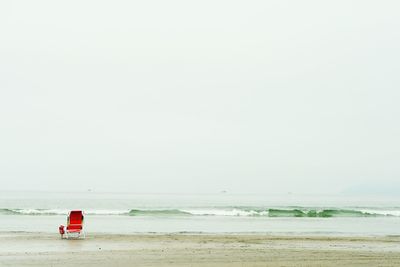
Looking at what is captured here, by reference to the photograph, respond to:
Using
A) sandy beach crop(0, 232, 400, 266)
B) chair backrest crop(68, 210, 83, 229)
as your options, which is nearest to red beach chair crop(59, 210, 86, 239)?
chair backrest crop(68, 210, 83, 229)

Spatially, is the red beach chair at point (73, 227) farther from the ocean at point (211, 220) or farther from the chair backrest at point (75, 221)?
the ocean at point (211, 220)

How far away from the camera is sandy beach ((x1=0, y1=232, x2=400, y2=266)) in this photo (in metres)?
11.9

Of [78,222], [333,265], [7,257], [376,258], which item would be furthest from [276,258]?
[78,222]

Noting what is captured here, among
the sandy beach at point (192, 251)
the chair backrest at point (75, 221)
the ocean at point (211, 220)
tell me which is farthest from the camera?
the ocean at point (211, 220)

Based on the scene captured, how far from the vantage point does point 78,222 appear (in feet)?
60.7

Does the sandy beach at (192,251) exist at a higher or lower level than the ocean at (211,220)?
lower

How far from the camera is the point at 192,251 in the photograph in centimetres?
1394

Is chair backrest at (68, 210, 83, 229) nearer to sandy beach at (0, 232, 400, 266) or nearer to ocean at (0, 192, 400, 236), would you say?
sandy beach at (0, 232, 400, 266)

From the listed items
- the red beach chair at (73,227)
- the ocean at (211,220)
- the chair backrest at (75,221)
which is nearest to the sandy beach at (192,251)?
the red beach chair at (73,227)

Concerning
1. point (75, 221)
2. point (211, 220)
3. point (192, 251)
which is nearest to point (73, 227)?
point (75, 221)

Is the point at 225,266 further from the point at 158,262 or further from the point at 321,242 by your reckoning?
the point at 321,242

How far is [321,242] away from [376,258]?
4.45m

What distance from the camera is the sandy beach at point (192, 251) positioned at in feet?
39.1

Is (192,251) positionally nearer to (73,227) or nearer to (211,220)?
(73,227)
